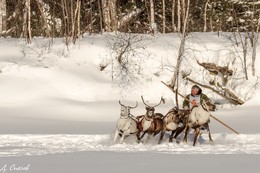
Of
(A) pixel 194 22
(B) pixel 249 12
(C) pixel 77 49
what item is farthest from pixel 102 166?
(A) pixel 194 22

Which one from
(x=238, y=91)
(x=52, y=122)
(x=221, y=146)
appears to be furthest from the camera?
(x=238, y=91)

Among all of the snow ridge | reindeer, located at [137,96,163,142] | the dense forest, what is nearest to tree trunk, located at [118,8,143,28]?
the dense forest

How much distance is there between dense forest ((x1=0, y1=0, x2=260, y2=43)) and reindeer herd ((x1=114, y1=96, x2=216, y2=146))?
29.4 feet

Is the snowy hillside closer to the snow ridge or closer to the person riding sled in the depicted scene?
the snow ridge

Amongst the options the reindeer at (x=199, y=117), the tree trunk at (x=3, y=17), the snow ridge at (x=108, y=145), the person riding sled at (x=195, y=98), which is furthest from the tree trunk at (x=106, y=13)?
the reindeer at (x=199, y=117)

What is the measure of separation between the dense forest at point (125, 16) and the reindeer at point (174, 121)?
29.3ft

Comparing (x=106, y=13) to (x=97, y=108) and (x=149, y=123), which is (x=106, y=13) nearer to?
(x=97, y=108)

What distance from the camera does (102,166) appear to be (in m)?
6.47

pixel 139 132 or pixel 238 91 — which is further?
pixel 238 91

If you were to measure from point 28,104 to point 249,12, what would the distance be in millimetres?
9485

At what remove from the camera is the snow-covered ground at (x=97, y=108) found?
7.05 m

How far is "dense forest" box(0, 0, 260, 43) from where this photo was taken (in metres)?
18.7

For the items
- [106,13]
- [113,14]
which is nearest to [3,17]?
[106,13]

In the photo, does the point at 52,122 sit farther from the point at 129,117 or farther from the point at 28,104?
the point at 129,117
